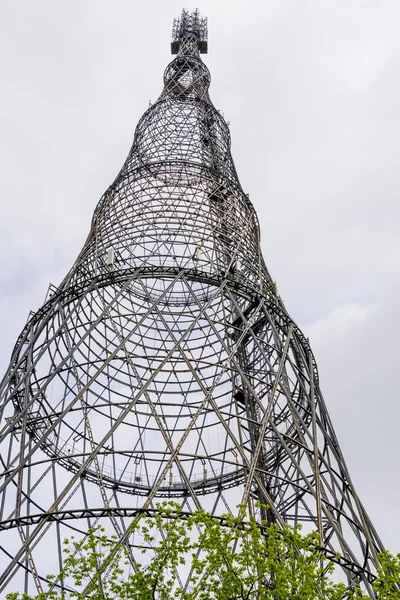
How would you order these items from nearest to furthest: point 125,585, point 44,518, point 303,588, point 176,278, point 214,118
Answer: point 303,588, point 125,585, point 44,518, point 176,278, point 214,118

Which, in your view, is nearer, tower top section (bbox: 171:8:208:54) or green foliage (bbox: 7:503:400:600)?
green foliage (bbox: 7:503:400:600)

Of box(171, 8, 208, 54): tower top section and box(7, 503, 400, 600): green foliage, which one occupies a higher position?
box(171, 8, 208, 54): tower top section

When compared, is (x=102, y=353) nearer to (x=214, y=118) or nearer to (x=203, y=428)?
(x=203, y=428)

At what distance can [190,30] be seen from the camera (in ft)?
154

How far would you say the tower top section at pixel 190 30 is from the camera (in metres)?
46.7

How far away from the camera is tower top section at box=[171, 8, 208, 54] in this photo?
153 ft

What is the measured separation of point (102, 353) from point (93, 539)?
15.7m

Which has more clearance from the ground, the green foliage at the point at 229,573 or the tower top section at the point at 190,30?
the tower top section at the point at 190,30

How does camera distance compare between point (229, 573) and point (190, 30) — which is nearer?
point (229, 573)

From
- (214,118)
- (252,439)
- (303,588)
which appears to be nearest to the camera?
(303,588)

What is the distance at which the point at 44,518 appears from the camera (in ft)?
44.8

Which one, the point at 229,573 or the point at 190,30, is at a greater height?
the point at 190,30

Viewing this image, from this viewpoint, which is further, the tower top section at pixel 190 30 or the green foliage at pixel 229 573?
the tower top section at pixel 190 30

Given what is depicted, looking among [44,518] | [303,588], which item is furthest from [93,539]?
[303,588]
